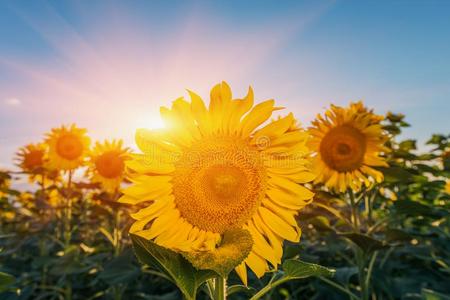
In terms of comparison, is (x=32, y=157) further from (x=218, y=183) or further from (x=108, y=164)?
(x=218, y=183)

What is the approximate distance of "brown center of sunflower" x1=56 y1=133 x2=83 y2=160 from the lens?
630 cm

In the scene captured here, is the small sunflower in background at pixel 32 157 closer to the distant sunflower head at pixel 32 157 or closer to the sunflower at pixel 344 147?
the distant sunflower head at pixel 32 157

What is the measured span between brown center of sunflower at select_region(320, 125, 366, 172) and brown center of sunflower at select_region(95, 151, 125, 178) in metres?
2.95

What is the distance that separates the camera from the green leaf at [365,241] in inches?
108

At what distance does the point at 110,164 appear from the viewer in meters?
5.62

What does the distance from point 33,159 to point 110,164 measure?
7.08ft

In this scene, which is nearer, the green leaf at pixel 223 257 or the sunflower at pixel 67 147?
the green leaf at pixel 223 257

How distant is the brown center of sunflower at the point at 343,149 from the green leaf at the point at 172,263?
280 cm

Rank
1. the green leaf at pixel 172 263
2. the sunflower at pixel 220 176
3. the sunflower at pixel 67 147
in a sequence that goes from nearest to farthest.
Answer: the green leaf at pixel 172 263, the sunflower at pixel 220 176, the sunflower at pixel 67 147

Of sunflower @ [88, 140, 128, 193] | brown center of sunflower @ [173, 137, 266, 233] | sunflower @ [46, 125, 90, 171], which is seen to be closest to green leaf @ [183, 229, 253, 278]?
brown center of sunflower @ [173, 137, 266, 233]

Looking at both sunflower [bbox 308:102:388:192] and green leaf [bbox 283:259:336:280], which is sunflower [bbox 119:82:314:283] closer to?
green leaf [bbox 283:259:336:280]

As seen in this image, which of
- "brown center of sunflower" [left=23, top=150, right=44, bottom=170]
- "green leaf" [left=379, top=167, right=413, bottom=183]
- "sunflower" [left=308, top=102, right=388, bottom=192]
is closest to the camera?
"green leaf" [left=379, top=167, right=413, bottom=183]

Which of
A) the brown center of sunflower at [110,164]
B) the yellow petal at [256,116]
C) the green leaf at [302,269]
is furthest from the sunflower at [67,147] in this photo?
the green leaf at [302,269]

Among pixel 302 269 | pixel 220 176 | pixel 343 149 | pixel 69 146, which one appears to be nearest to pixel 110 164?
pixel 69 146
